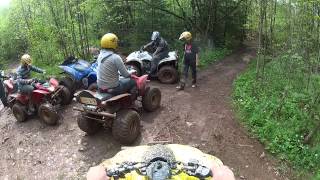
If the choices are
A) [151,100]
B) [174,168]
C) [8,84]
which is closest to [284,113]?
[151,100]

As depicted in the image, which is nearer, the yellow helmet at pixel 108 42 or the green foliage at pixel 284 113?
the yellow helmet at pixel 108 42

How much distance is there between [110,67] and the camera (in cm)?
679

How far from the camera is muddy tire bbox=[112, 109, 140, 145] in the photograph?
6.64 metres

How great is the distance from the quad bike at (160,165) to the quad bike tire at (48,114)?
13.1 feet

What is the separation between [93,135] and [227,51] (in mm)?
7517

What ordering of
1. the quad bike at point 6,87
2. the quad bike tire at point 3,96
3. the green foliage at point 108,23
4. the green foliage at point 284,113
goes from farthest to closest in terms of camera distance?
the green foliage at point 108,23, the quad bike tire at point 3,96, the quad bike at point 6,87, the green foliage at point 284,113

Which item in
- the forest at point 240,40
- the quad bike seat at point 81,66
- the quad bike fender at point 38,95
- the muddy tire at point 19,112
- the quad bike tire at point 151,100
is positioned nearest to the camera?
the forest at point 240,40

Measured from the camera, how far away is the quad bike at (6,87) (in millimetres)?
8953

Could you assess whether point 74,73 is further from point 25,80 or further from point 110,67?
point 110,67

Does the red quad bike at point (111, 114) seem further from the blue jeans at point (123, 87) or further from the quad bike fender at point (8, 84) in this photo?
the quad bike fender at point (8, 84)

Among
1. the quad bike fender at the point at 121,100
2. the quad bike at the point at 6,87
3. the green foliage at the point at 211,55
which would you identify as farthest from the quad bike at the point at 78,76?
the green foliage at the point at 211,55

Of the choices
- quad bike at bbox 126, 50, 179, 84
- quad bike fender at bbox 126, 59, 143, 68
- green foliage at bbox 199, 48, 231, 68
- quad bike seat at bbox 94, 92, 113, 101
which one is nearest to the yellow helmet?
quad bike seat at bbox 94, 92, 113, 101

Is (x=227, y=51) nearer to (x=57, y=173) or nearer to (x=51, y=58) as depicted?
(x=51, y=58)

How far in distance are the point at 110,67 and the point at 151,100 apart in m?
1.43
